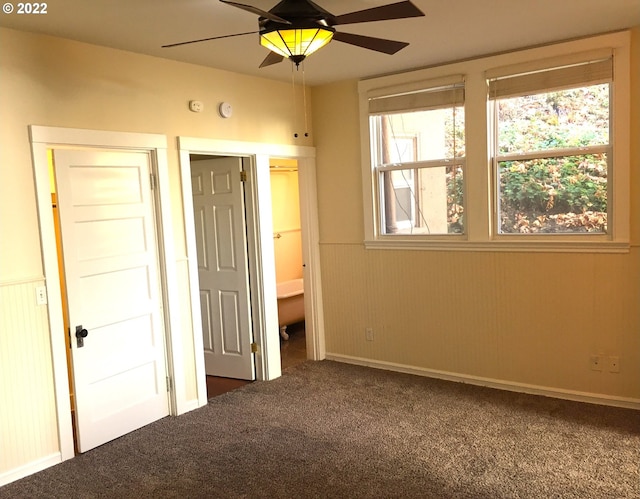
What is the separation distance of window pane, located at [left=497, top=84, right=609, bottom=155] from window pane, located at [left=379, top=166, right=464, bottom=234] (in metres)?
0.49

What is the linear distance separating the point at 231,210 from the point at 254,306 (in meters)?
0.87

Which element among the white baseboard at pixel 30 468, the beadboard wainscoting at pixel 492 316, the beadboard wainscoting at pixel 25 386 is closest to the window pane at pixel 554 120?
the beadboard wainscoting at pixel 492 316

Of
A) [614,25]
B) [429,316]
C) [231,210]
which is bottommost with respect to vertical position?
[429,316]

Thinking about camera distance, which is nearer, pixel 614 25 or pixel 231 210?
pixel 614 25

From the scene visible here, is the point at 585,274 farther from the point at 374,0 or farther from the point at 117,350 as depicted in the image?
the point at 117,350

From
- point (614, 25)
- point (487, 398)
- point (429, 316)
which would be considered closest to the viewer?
point (614, 25)

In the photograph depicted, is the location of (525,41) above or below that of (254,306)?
above

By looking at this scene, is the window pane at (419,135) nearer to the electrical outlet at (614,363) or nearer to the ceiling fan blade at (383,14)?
the electrical outlet at (614,363)

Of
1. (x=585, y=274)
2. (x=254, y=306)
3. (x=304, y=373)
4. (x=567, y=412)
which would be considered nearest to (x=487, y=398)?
(x=567, y=412)

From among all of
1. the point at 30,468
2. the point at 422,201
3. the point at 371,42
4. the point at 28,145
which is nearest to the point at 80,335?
the point at 30,468

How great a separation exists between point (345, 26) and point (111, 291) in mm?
2294

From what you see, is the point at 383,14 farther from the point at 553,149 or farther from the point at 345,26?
the point at 553,149

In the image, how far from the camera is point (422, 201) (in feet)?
15.5

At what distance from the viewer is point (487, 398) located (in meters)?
4.18
